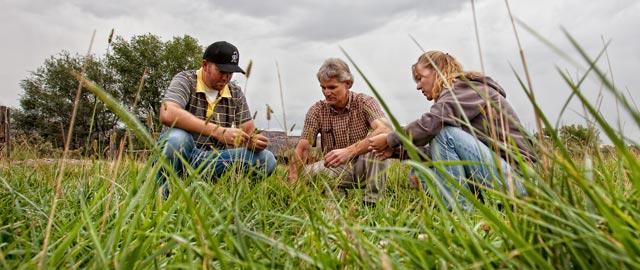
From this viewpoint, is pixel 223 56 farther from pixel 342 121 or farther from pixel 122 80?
pixel 122 80

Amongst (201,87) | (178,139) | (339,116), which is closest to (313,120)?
(339,116)

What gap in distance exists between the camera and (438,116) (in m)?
3.84

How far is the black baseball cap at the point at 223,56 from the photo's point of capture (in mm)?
4613

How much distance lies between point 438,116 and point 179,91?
2179mm

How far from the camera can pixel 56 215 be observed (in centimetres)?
205

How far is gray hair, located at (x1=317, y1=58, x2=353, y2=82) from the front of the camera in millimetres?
5047

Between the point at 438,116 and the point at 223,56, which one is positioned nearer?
the point at 438,116

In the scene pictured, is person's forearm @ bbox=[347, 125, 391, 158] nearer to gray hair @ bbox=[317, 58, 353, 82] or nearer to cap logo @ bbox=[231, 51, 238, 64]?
gray hair @ bbox=[317, 58, 353, 82]

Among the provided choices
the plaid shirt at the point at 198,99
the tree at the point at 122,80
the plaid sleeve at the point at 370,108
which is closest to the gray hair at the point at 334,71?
the plaid sleeve at the point at 370,108

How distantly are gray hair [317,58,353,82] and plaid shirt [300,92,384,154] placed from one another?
29 centimetres

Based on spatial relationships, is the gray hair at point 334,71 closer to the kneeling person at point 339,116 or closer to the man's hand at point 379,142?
the kneeling person at point 339,116

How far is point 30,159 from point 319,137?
2.83 meters

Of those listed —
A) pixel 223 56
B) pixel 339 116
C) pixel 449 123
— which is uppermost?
pixel 223 56

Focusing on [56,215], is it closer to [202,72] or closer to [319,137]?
[202,72]
